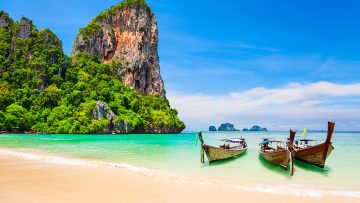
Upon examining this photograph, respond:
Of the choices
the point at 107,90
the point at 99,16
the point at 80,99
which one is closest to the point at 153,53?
the point at 99,16

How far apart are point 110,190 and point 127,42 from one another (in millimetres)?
90383

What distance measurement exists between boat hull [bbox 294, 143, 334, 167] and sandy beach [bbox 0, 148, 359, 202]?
6834 mm

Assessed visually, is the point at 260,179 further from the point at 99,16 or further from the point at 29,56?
the point at 99,16

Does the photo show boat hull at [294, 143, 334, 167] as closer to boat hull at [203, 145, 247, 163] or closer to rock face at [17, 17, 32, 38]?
boat hull at [203, 145, 247, 163]

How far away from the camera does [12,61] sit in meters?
74.5

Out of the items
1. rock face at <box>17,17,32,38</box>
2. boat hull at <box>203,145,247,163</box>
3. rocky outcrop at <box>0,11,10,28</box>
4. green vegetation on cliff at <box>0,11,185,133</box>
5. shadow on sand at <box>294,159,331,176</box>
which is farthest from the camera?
rocky outcrop at <box>0,11,10,28</box>

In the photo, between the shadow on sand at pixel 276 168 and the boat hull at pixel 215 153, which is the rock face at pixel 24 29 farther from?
the shadow on sand at pixel 276 168

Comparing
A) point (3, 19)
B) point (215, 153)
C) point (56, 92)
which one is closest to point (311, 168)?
point (215, 153)

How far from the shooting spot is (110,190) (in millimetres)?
8953

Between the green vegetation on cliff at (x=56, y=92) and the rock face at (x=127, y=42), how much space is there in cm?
622

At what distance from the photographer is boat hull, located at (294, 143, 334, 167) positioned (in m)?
15.4

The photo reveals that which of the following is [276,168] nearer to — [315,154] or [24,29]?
[315,154]

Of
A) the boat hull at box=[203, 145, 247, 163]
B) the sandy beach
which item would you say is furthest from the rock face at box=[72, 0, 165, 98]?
the sandy beach

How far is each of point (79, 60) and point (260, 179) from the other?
262ft
